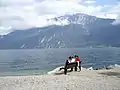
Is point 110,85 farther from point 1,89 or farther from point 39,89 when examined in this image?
point 1,89

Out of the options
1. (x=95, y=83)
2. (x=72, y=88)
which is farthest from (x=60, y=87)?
(x=95, y=83)

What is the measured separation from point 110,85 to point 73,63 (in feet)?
29.8

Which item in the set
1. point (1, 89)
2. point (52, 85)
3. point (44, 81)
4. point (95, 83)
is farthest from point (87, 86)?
point (1, 89)

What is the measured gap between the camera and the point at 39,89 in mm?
17531

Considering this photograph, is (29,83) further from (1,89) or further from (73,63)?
(73,63)

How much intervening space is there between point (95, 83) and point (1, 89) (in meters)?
6.24

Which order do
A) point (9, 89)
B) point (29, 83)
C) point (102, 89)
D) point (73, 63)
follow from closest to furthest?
point (102, 89)
point (9, 89)
point (29, 83)
point (73, 63)

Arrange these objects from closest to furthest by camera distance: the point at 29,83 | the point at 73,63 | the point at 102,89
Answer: the point at 102,89, the point at 29,83, the point at 73,63

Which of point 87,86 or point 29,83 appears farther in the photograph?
point 29,83

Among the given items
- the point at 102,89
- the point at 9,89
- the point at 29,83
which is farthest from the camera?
the point at 29,83

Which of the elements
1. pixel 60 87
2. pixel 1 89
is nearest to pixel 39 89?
pixel 60 87

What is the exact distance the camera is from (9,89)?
1809 cm

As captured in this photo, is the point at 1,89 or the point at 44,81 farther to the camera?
the point at 44,81

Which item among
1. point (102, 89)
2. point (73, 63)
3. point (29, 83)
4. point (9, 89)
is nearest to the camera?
point (102, 89)
